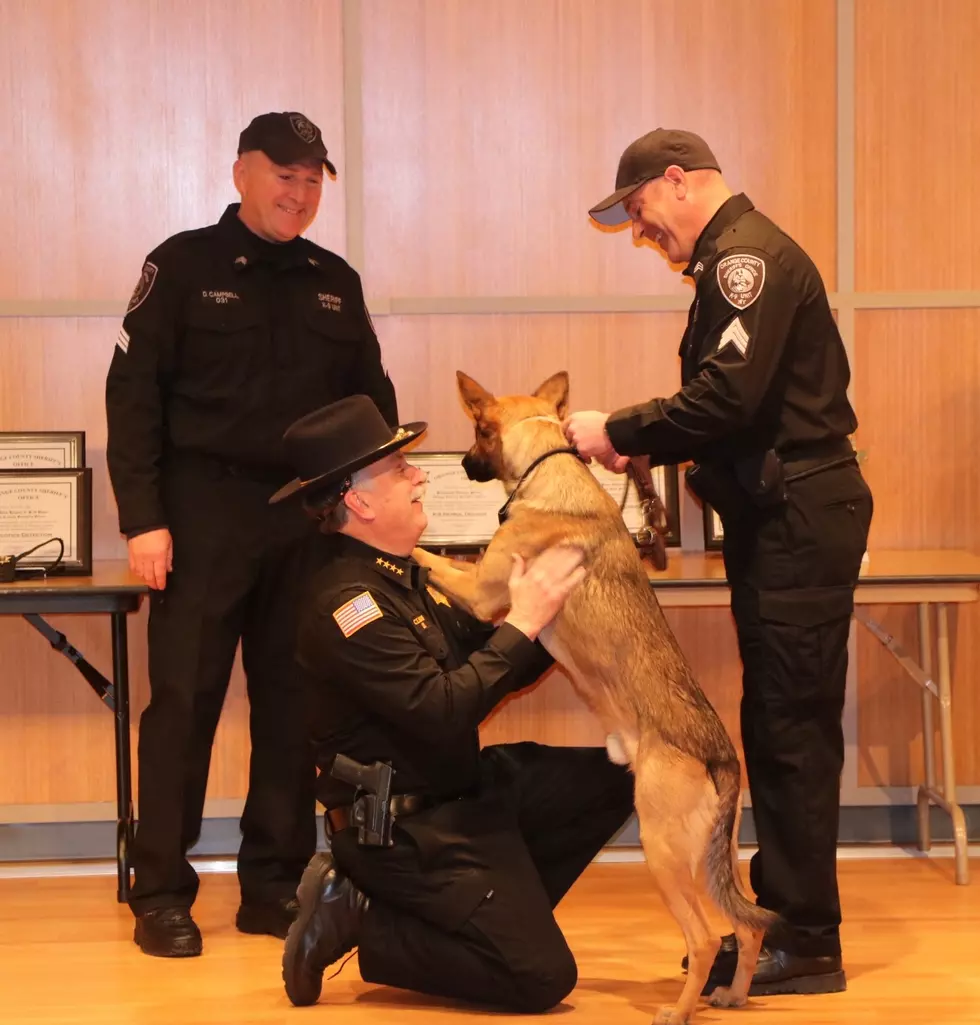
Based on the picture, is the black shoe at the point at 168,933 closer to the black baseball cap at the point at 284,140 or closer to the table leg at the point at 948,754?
the black baseball cap at the point at 284,140

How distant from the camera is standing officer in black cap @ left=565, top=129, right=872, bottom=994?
3.16 metres

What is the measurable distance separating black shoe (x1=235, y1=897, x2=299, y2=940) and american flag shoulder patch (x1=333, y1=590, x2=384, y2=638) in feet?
3.78

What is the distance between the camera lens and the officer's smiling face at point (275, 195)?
3.84 meters

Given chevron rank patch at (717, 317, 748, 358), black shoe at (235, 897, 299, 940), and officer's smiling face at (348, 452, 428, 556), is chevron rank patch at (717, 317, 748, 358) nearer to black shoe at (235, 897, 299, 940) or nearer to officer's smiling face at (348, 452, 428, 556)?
officer's smiling face at (348, 452, 428, 556)

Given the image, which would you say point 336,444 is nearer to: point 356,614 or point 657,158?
point 356,614

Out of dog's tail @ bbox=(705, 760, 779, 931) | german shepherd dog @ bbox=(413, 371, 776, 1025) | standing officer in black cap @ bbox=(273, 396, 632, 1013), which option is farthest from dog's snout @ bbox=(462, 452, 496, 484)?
dog's tail @ bbox=(705, 760, 779, 931)

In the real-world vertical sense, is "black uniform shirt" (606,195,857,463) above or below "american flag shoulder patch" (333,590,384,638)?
above

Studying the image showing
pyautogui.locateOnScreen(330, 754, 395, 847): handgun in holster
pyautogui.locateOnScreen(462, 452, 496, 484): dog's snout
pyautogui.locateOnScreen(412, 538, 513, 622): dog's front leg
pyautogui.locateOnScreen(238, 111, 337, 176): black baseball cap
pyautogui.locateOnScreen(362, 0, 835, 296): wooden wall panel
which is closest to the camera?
pyautogui.locateOnScreen(330, 754, 395, 847): handgun in holster

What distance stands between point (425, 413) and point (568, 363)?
0.52m

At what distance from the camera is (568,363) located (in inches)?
186

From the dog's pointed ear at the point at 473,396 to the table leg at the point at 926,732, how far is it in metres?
1.85

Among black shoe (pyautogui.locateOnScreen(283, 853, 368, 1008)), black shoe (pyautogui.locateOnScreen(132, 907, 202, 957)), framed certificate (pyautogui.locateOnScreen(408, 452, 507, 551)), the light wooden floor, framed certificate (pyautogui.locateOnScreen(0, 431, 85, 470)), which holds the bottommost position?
the light wooden floor

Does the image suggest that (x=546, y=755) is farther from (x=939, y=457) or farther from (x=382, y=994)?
(x=939, y=457)

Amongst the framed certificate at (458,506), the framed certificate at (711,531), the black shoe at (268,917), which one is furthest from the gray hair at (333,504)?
the framed certificate at (711,531)
